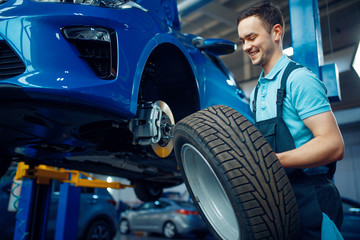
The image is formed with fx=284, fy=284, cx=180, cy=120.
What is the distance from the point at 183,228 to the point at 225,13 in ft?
16.4

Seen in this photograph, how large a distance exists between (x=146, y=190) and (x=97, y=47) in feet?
7.54

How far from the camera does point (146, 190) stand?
127 inches

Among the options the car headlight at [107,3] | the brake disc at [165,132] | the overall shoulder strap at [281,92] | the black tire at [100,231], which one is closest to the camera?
the overall shoulder strap at [281,92]

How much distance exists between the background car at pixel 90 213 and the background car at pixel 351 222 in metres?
4.07

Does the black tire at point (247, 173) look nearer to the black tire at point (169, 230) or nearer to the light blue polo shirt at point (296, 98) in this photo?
the light blue polo shirt at point (296, 98)

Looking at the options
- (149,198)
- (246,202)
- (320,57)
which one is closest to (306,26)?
(320,57)

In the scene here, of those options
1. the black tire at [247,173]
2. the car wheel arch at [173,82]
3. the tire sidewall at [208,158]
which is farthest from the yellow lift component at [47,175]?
the black tire at [247,173]

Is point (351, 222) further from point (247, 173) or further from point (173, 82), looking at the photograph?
point (247, 173)

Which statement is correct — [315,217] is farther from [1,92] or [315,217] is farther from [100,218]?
[100,218]

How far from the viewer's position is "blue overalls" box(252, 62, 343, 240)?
31.9 inches

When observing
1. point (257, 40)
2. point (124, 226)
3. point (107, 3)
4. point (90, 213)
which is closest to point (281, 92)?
point (257, 40)

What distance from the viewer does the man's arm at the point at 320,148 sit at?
73 cm

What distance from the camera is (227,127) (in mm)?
846

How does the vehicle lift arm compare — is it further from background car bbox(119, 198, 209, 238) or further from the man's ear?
background car bbox(119, 198, 209, 238)
